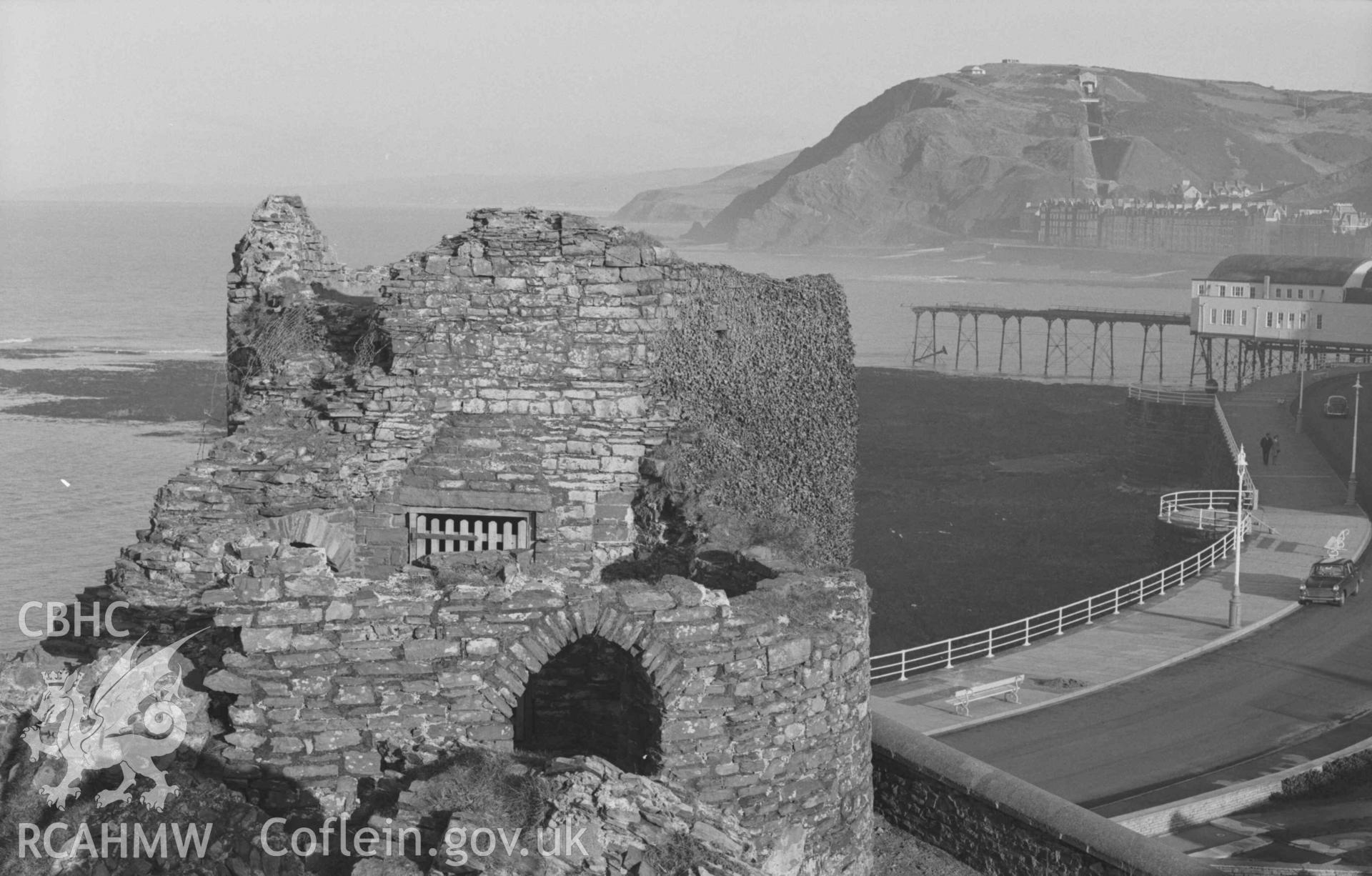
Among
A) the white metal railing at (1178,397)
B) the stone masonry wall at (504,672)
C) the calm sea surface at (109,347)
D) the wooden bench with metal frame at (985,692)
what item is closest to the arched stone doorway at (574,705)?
the stone masonry wall at (504,672)

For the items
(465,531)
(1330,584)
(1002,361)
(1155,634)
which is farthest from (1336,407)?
(465,531)

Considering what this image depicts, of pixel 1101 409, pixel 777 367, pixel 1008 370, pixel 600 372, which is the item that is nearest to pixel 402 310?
pixel 600 372

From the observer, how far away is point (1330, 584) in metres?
32.4

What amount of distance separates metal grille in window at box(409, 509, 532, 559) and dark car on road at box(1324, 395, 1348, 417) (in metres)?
58.6

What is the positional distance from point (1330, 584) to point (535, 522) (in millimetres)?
24027

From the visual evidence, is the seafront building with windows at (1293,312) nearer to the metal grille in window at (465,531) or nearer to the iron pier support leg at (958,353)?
the iron pier support leg at (958,353)

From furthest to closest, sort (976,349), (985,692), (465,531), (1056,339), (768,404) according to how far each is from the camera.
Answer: (1056,339)
(976,349)
(985,692)
(768,404)
(465,531)

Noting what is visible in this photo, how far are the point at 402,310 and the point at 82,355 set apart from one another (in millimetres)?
77278

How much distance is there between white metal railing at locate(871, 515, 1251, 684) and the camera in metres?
27.6

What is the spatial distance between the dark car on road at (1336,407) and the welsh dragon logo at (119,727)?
6325 cm

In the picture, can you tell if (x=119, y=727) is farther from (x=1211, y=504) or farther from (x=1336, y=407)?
(x=1336, y=407)

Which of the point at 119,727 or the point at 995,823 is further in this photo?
the point at 995,823

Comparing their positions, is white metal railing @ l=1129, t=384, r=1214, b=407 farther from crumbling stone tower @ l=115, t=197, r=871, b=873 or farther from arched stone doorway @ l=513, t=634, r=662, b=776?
arched stone doorway @ l=513, t=634, r=662, b=776

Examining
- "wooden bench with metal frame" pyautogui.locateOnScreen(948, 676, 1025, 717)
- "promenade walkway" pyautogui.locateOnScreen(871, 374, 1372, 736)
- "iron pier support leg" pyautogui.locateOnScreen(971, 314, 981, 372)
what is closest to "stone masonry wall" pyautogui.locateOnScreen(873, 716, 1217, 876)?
"promenade walkway" pyautogui.locateOnScreen(871, 374, 1372, 736)
